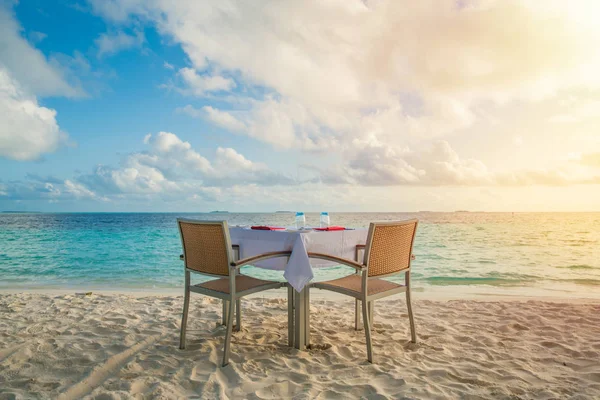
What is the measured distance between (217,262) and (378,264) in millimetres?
1181

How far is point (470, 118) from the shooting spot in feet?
46.2

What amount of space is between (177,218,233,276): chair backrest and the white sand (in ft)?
2.13

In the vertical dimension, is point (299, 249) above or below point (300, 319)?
above

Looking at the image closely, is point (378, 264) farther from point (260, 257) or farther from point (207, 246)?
point (207, 246)

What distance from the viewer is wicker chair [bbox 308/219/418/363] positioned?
2590 millimetres

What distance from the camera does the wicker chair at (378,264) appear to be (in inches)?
102

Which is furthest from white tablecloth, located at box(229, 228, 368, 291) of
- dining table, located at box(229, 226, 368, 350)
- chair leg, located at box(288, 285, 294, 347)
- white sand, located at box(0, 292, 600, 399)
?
white sand, located at box(0, 292, 600, 399)

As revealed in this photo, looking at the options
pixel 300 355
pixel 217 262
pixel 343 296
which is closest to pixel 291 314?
pixel 300 355

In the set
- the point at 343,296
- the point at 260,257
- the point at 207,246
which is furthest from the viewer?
the point at 343,296

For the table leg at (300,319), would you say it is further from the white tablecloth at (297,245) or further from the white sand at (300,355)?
the white tablecloth at (297,245)

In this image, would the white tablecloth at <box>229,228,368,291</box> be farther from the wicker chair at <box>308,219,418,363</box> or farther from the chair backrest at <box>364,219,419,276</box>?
the chair backrest at <box>364,219,419,276</box>

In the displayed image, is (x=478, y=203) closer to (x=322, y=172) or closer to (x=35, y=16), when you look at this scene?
(x=322, y=172)

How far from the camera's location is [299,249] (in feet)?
8.71

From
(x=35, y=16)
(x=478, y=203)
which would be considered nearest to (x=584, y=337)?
(x=35, y=16)
